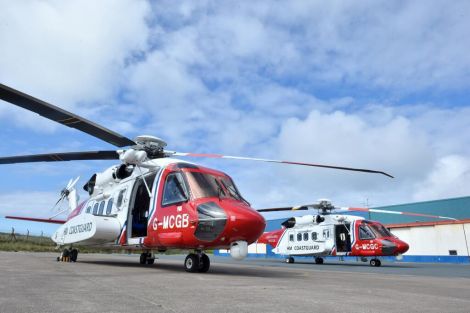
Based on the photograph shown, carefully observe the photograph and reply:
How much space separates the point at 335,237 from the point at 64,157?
17077 mm

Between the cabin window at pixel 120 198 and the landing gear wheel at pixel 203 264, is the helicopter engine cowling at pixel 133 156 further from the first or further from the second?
the landing gear wheel at pixel 203 264

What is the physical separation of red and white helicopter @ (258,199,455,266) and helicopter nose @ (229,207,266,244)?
31.5 feet

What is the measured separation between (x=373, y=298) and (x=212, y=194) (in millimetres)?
5762

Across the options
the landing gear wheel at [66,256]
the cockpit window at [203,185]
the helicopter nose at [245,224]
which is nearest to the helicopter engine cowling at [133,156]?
the cockpit window at [203,185]

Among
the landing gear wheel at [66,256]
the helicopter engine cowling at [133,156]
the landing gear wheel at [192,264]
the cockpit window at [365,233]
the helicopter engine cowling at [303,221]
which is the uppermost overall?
the helicopter engine cowling at [133,156]

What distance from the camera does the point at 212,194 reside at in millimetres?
10992

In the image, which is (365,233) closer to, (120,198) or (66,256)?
(120,198)

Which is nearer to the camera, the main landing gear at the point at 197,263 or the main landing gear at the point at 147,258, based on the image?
the main landing gear at the point at 197,263

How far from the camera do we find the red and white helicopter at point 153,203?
10.1m

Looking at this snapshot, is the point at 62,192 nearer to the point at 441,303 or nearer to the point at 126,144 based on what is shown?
the point at 126,144

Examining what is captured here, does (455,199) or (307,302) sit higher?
(455,199)

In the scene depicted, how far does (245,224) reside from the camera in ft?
32.9

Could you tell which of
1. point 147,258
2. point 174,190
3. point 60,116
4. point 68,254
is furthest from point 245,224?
point 68,254

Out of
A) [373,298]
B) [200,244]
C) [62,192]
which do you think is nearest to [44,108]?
[200,244]
